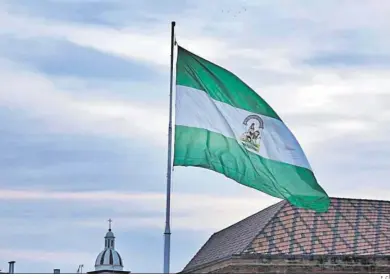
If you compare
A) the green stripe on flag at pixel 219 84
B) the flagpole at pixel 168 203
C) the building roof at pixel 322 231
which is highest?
the building roof at pixel 322 231

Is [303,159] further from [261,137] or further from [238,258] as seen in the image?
[238,258]

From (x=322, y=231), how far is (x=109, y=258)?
3150 inches

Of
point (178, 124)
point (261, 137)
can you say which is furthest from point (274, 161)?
point (178, 124)

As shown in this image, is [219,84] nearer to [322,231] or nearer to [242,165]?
[242,165]

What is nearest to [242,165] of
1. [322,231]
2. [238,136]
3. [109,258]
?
[238,136]

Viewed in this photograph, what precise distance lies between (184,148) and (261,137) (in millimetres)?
1586

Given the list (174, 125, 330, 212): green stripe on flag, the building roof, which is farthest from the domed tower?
(174, 125, 330, 212): green stripe on flag

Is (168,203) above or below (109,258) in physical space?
below

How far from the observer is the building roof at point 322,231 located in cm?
5369

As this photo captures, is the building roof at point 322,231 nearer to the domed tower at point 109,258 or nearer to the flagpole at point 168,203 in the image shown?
the flagpole at point 168,203

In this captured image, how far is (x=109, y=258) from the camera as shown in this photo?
435ft

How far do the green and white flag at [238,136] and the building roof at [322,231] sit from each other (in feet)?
100

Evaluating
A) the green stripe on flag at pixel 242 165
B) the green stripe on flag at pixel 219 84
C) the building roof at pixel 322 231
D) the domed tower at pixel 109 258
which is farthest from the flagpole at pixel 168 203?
the domed tower at pixel 109 258

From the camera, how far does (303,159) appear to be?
75.7ft
